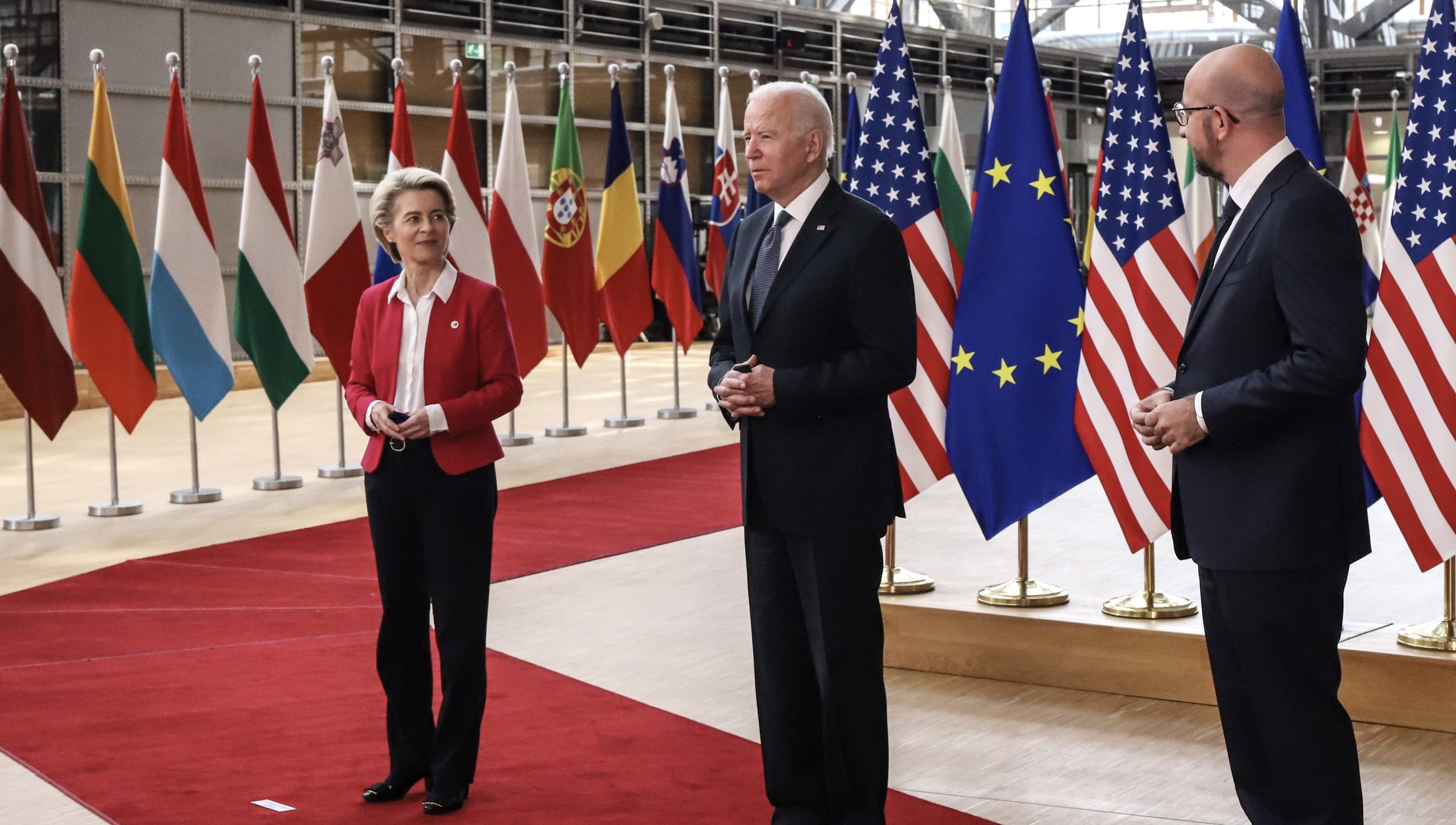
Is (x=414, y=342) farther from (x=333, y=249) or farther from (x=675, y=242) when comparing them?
(x=675, y=242)

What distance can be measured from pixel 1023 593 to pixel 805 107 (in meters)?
2.43

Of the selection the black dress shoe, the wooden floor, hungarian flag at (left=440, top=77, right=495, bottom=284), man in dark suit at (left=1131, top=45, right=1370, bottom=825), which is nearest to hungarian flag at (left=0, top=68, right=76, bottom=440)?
the wooden floor

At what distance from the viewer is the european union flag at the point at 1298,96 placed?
4.59m

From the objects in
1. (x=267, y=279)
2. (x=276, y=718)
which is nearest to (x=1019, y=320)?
(x=276, y=718)

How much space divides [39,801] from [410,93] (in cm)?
1477

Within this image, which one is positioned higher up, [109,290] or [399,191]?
[399,191]

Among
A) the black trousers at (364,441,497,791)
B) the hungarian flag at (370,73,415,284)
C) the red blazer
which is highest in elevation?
the hungarian flag at (370,73,415,284)

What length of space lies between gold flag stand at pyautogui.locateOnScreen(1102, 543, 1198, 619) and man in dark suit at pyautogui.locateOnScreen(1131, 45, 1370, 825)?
2.01 meters

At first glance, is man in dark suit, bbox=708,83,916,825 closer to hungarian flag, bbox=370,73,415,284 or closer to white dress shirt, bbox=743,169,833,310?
white dress shirt, bbox=743,169,833,310

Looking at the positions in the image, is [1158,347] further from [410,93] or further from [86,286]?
[410,93]

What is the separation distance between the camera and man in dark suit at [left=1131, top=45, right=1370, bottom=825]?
8.51ft

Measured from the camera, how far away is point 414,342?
143 inches

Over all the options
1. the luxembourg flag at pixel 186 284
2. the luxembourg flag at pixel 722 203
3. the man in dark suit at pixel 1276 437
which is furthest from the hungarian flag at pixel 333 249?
the man in dark suit at pixel 1276 437

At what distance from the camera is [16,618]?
5.84 meters
